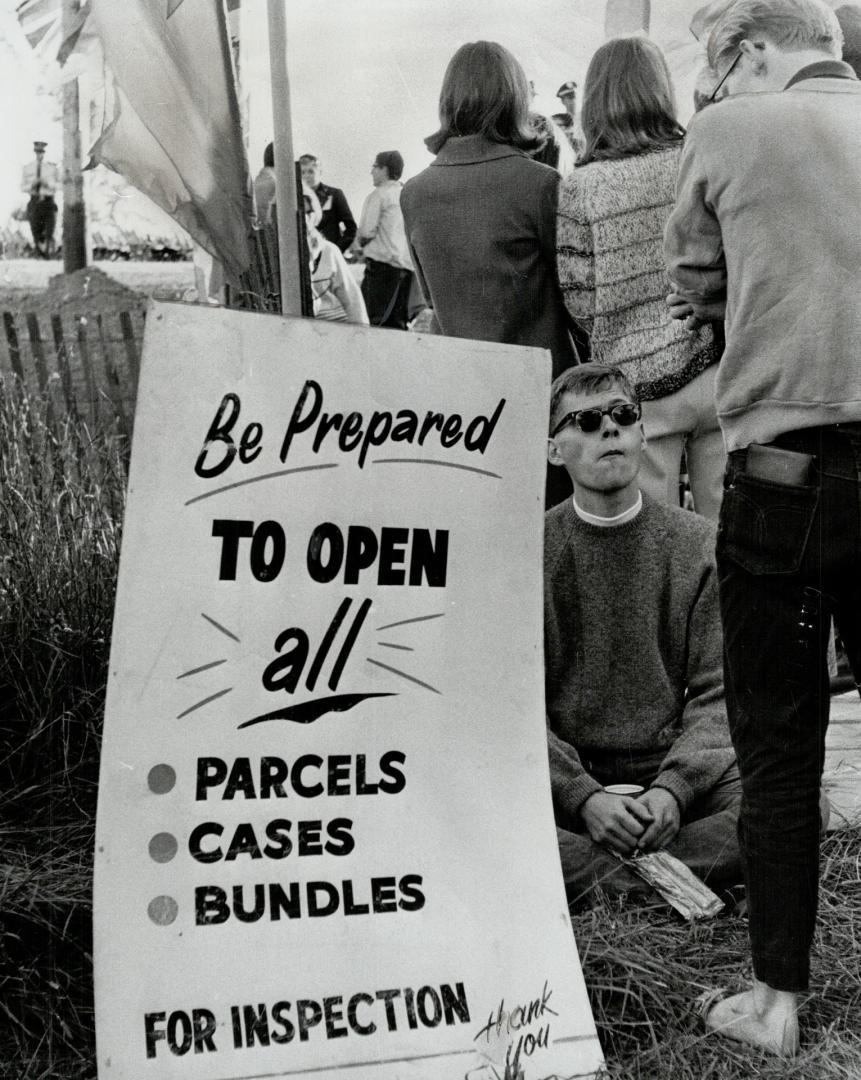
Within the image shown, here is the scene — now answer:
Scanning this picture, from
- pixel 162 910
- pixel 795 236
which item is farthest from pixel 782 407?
pixel 162 910

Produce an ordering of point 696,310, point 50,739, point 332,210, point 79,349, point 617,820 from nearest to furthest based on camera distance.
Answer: point 696,310 < point 617,820 < point 50,739 < point 332,210 < point 79,349

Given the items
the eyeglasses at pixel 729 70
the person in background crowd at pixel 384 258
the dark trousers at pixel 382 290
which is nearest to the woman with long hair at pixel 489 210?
the eyeglasses at pixel 729 70

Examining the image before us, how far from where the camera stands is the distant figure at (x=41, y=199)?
12.5 m

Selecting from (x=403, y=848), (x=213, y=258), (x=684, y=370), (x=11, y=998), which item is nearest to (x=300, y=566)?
(x=403, y=848)

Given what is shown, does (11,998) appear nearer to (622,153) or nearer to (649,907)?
(649,907)

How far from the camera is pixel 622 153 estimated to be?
152 inches

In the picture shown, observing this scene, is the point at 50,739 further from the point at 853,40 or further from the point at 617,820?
the point at 853,40

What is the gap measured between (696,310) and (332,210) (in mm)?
6051

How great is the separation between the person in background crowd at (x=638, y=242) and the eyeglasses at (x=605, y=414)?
Answer: 54cm

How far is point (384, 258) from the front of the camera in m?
8.41

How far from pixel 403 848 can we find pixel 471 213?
7.20 ft

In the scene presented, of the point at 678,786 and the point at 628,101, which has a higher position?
the point at 628,101

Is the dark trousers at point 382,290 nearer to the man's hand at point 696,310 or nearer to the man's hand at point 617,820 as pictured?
the man's hand at point 617,820

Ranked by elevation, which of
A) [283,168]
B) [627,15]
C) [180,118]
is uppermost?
Result: [627,15]
